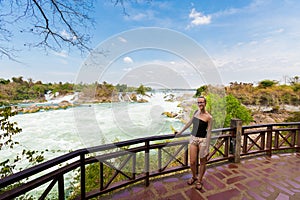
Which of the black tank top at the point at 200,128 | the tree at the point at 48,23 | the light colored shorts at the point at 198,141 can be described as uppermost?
the tree at the point at 48,23

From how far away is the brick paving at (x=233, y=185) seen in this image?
2.06m

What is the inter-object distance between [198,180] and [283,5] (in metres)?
6.06

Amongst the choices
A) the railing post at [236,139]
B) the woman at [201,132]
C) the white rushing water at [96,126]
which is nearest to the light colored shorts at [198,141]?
the woman at [201,132]

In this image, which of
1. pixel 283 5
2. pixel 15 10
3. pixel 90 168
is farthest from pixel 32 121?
pixel 283 5

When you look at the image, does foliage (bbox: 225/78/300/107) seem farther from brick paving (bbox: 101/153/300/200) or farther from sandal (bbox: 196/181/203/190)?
sandal (bbox: 196/181/203/190)

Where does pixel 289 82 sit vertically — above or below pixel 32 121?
above

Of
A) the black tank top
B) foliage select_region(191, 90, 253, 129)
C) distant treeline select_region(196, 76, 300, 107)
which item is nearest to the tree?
the black tank top

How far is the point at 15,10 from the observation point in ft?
6.42

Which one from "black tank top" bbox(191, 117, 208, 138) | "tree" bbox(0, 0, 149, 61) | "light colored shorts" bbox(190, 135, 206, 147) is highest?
"tree" bbox(0, 0, 149, 61)

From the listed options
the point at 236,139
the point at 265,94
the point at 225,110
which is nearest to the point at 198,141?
the point at 236,139

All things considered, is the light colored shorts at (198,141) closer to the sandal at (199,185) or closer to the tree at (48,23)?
the sandal at (199,185)

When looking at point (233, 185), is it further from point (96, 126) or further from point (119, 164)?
point (96, 126)

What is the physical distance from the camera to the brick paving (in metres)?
2.06

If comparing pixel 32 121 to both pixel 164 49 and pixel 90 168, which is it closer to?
pixel 90 168
